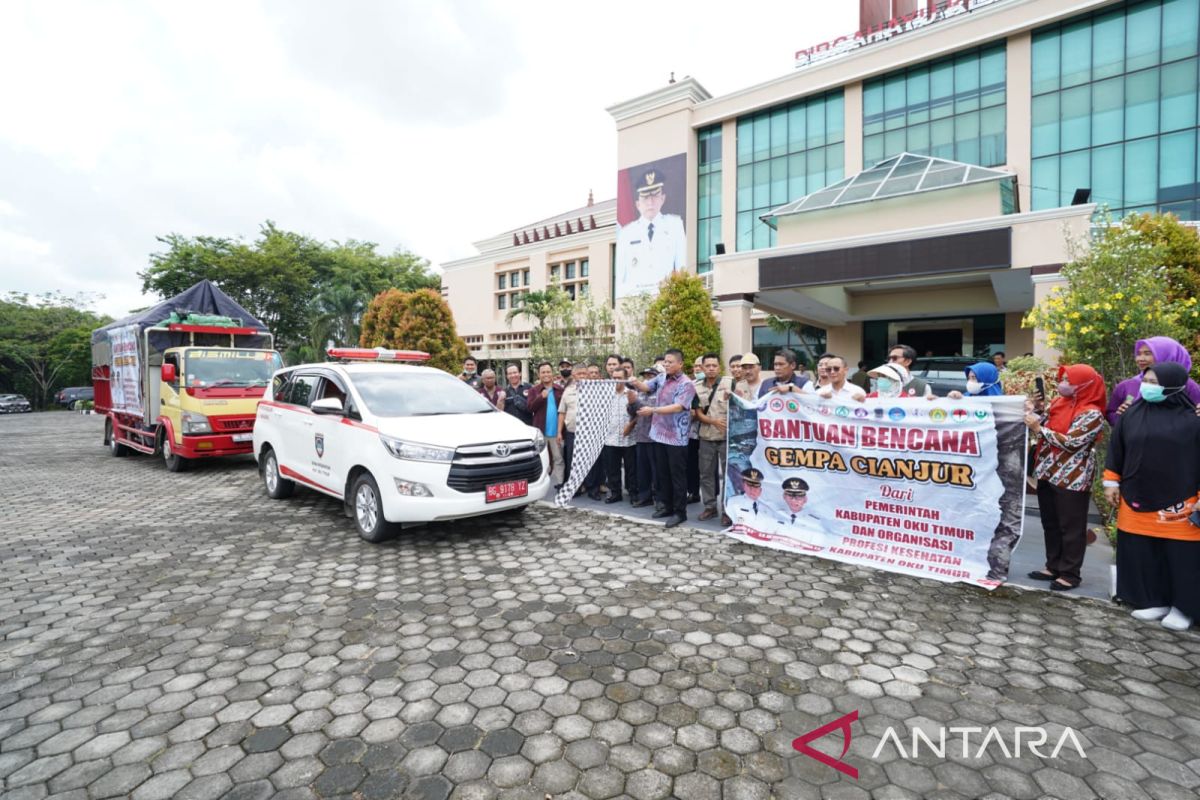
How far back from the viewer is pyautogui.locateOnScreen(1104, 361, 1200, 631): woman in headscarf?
366cm

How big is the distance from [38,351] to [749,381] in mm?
58210

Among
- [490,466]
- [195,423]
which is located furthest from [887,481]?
[195,423]

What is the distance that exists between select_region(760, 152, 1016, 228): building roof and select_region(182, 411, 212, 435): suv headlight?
1544cm

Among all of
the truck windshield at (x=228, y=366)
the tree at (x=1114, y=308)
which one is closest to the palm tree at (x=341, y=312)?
the truck windshield at (x=228, y=366)

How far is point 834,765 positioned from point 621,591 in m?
2.12

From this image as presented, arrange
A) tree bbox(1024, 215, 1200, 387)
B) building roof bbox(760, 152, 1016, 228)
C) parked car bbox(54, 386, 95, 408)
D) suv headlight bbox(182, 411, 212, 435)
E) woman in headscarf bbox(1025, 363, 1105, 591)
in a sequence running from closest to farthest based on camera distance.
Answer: woman in headscarf bbox(1025, 363, 1105, 591) < tree bbox(1024, 215, 1200, 387) < suv headlight bbox(182, 411, 212, 435) < building roof bbox(760, 152, 1016, 228) < parked car bbox(54, 386, 95, 408)

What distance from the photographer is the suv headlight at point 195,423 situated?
9766mm

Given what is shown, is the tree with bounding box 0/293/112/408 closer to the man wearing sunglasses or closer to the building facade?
the building facade

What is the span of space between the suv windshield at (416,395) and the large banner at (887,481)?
10.2ft

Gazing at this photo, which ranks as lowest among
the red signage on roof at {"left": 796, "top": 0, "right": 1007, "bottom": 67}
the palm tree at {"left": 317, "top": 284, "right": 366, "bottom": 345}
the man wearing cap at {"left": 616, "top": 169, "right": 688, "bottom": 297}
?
the palm tree at {"left": 317, "top": 284, "right": 366, "bottom": 345}

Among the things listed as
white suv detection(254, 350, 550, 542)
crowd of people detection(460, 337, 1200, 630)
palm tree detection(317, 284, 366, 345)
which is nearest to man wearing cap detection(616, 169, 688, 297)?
palm tree detection(317, 284, 366, 345)

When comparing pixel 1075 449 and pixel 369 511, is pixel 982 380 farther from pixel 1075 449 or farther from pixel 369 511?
pixel 369 511

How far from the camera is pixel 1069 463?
432cm

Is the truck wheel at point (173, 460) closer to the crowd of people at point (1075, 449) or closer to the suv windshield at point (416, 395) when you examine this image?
the suv windshield at point (416, 395)
